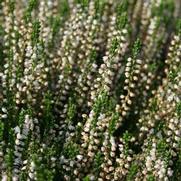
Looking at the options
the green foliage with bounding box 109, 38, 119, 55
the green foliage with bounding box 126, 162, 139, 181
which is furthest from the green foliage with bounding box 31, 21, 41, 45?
the green foliage with bounding box 126, 162, 139, 181

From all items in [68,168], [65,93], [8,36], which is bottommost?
[68,168]

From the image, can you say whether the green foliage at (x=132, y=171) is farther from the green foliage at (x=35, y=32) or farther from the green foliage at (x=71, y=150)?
the green foliage at (x=35, y=32)

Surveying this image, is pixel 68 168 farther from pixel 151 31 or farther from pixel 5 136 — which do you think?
pixel 151 31

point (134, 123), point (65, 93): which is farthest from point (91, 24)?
point (134, 123)

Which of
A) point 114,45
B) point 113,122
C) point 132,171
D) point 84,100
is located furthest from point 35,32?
point 132,171

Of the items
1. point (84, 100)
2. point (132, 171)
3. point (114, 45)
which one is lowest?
point (132, 171)

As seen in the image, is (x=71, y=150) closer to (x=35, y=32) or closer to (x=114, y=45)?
(x=114, y=45)

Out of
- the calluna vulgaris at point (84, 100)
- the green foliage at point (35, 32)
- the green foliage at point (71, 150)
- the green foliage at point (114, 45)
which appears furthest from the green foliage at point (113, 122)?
the green foliage at point (35, 32)

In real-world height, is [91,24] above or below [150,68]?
above
